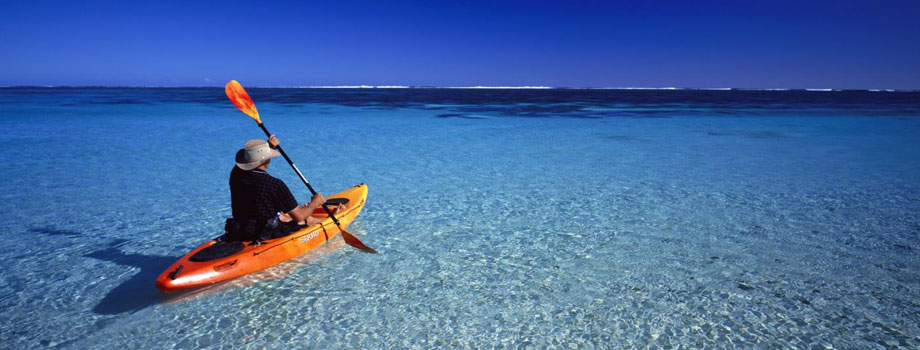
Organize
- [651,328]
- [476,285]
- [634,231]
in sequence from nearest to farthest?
[651,328] → [476,285] → [634,231]

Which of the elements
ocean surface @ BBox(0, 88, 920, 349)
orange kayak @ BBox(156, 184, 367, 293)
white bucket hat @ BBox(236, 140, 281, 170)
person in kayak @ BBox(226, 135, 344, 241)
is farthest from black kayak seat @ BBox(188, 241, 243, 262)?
white bucket hat @ BBox(236, 140, 281, 170)

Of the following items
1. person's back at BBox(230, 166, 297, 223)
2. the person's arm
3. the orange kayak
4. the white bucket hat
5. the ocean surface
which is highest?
the white bucket hat

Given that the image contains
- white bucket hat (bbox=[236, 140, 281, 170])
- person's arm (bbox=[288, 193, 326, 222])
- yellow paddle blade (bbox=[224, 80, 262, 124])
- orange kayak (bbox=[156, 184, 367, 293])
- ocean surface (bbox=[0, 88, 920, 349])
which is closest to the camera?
ocean surface (bbox=[0, 88, 920, 349])

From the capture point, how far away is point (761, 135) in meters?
19.1

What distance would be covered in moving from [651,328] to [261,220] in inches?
151

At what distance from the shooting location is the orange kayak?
445 centimetres

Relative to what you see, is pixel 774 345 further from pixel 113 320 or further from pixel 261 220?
pixel 113 320

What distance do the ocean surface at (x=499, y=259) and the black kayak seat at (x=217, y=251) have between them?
1.45 ft

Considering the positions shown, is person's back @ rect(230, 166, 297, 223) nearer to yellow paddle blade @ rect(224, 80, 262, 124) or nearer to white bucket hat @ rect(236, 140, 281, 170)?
white bucket hat @ rect(236, 140, 281, 170)

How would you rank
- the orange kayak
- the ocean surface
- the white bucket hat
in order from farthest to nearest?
the white bucket hat < the orange kayak < the ocean surface

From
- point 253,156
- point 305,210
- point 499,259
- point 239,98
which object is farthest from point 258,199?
point 499,259

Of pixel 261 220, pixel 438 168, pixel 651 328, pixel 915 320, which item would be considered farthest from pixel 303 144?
pixel 915 320

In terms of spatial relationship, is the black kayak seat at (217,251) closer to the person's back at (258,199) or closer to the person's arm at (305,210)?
the person's back at (258,199)

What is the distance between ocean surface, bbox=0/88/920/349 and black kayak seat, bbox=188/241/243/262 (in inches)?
17.5
